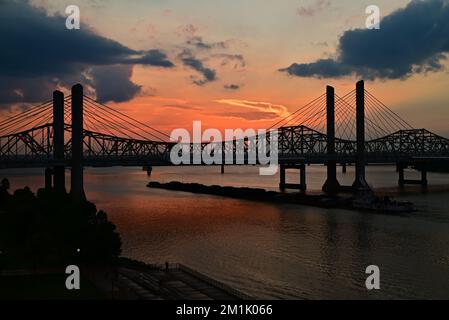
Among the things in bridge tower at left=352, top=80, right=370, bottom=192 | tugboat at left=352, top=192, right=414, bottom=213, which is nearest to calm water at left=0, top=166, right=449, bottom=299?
tugboat at left=352, top=192, right=414, bottom=213

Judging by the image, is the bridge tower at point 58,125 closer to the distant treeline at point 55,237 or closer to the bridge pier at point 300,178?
the distant treeline at point 55,237

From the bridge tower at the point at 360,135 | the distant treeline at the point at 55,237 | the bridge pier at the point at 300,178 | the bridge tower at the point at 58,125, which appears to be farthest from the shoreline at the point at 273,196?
the distant treeline at the point at 55,237

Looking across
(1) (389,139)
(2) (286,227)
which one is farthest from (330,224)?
(1) (389,139)

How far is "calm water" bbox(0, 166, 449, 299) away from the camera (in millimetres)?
24344

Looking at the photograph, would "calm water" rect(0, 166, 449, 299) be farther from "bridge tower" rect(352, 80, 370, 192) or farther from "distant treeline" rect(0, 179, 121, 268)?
"bridge tower" rect(352, 80, 370, 192)

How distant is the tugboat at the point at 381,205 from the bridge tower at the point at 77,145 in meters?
30.2

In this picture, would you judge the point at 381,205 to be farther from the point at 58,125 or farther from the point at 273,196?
the point at 58,125

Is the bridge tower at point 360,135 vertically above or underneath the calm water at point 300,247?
above

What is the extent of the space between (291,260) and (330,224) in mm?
15232

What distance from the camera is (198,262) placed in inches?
1147

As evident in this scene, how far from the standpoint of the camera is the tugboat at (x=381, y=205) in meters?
51.9

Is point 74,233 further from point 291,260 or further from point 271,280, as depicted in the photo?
point 291,260

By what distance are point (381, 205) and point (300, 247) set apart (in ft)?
75.0

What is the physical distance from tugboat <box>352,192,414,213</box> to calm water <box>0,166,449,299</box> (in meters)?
1.65
